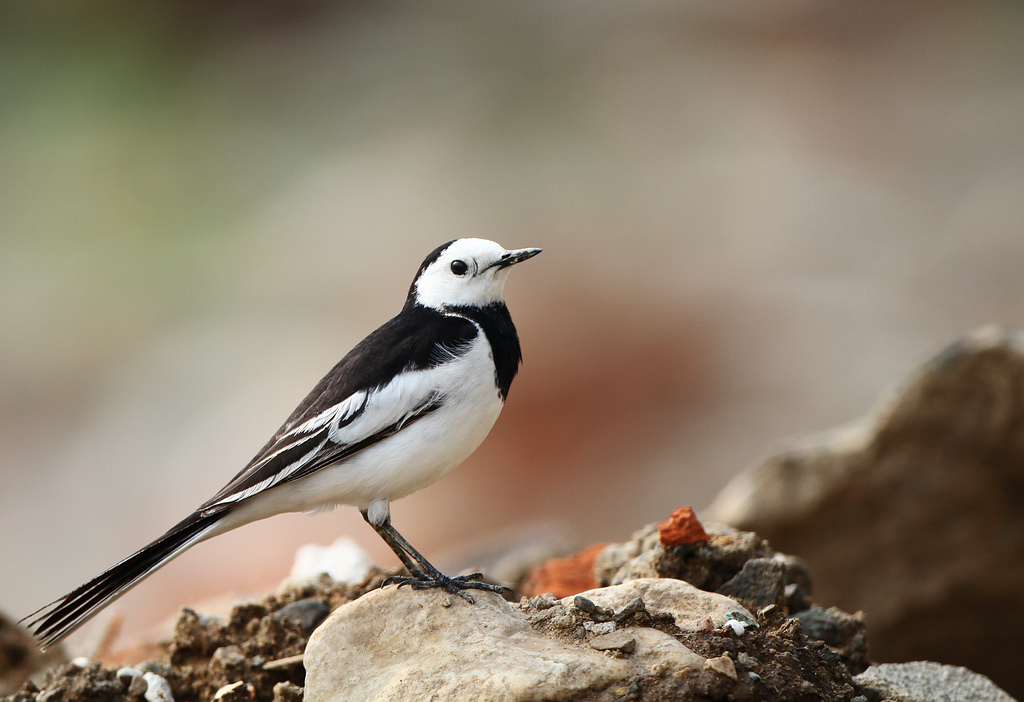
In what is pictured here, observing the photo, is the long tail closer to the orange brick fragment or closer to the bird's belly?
the bird's belly

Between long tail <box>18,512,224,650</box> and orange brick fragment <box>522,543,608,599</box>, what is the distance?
1.78m

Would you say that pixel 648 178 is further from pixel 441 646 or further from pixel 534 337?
pixel 441 646

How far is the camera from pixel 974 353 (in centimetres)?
541

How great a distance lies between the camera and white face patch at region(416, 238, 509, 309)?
14.5 ft

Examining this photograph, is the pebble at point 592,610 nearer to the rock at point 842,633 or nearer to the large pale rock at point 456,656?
the large pale rock at point 456,656

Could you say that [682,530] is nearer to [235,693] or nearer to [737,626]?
[737,626]

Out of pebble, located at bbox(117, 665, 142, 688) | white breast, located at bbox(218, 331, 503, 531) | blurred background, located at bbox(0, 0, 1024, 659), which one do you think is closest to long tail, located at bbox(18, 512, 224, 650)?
white breast, located at bbox(218, 331, 503, 531)

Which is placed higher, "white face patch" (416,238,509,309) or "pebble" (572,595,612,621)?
"white face patch" (416,238,509,309)

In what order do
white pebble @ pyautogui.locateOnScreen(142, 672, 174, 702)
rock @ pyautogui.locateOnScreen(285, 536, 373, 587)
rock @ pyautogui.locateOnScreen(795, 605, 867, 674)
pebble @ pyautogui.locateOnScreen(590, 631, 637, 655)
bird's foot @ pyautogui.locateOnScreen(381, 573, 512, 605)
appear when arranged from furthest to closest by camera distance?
1. rock @ pyautogui.locateOnScreen(285, 536, 373, 587)
2. rock @ pyautogui.locateOnScreen(795, 605, 867, 674)
3. white pebble @ pyautogui.locateOnScreen(142, 672, 174, 702)
4. bird's foot @ pyautogui.locateOnScreen(381, 573, 512, 605)
5. pebble @ pyautogui.locateOnScreen(590, 631, 637, 655)

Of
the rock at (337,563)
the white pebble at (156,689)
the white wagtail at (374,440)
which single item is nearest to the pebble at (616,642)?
the white wagtail at (374,440)

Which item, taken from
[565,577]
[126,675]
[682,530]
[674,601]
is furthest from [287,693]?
[565,577]

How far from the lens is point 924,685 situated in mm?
3658

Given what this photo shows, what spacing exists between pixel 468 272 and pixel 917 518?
3255 millimetres

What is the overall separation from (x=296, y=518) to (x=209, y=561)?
4.30ft
